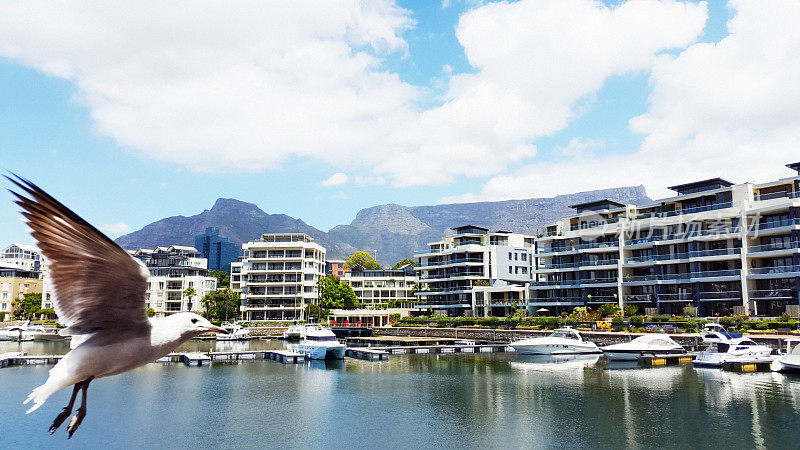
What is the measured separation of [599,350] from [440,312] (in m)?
33.5

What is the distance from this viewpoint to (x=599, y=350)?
4600 cm

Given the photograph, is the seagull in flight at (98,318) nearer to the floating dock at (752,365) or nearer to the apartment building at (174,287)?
the floating dock at (752,365)

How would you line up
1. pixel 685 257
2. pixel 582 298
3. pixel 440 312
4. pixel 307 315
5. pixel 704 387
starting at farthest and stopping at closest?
1. pixel 307 315
2. pixel 440 312
3. pixel 582 298
4. pixel 685 257
5. pixel 704 387

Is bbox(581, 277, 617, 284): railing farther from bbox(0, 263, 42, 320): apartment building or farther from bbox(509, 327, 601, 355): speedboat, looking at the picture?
bbox(0, 263, 42, 320): apartment building

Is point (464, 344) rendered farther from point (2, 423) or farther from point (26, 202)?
point (26, 202)

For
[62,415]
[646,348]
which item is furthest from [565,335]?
[62,415]

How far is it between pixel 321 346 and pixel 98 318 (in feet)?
145

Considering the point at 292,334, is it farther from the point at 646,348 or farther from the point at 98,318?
the point at 98,318

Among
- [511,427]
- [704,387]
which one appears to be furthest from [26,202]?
[704,387]

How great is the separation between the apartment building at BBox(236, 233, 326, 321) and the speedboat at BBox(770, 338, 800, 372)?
207 feet

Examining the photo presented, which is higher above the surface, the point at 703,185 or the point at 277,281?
the point at 703,185

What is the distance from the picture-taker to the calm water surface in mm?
21562

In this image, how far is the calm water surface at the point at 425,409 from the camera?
21562mm

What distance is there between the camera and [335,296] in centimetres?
8225
